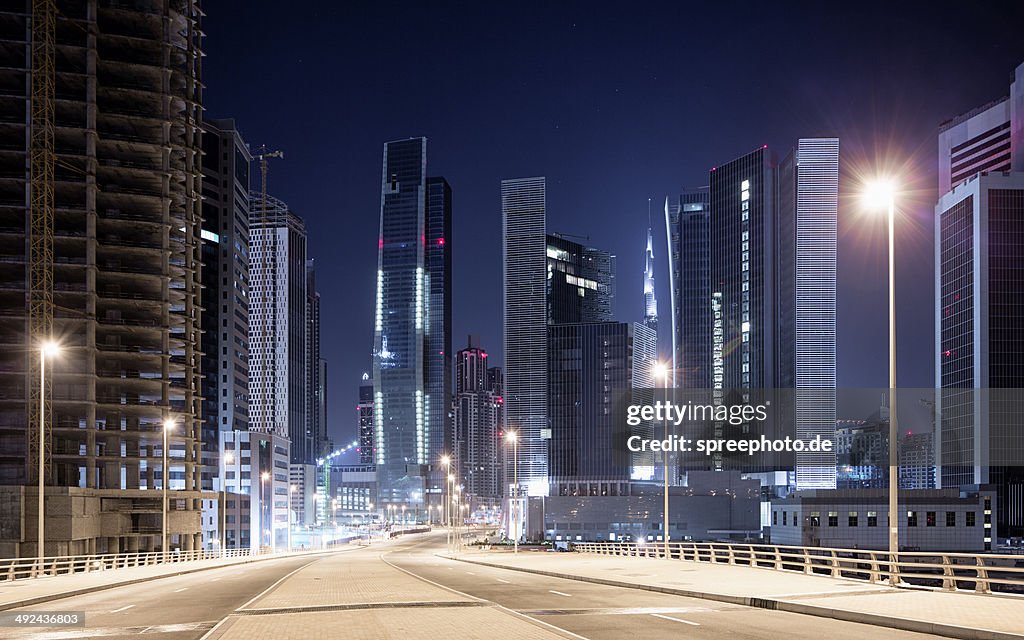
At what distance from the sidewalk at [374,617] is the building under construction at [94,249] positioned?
228 ft

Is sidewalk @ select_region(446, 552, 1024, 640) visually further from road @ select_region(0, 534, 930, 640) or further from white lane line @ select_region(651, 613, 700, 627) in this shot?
white lane line @ select_region(651, 613, 700, 627)

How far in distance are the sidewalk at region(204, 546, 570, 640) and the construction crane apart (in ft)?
251

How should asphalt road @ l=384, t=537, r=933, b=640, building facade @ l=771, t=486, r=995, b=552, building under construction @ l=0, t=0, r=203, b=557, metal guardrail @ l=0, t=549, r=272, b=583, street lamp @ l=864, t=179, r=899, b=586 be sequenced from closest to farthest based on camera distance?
asphalt road @ l=384, t=537, r=933, b=640 < street lamp @ l=864, t=179, r=899, b=586 < metal guardrail @ l=0, t=549, r=272, b=583 < building under construction @ l=0, t=0, r=203, b=557 < building facade @ l=771, t=486, r=995, b=552

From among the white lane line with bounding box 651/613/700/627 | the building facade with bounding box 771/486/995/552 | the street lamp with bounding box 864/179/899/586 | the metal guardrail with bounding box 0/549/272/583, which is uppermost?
the street lamp with bounding box 864/179/899/586

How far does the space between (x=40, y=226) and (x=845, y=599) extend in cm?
9259

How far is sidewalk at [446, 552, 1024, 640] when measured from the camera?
1828 centimetres

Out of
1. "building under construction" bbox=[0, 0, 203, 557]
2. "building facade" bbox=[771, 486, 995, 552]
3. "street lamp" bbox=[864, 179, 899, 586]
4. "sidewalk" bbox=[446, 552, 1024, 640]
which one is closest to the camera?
"sidewalk" bbox=[446, 552, 1024, 640]

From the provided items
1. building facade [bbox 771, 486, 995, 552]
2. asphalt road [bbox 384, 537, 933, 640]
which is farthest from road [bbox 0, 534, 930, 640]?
building facade [bbox 771, 486, 995, 552]

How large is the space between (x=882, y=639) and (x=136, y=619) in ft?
54.0

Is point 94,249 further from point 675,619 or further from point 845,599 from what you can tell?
point 675,619

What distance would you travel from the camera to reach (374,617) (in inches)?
816

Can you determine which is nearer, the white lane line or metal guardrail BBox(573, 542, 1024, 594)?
the white lane line

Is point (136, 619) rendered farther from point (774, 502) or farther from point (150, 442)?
point (774, 502)

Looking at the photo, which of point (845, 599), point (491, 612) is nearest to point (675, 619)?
point (491, 612)
